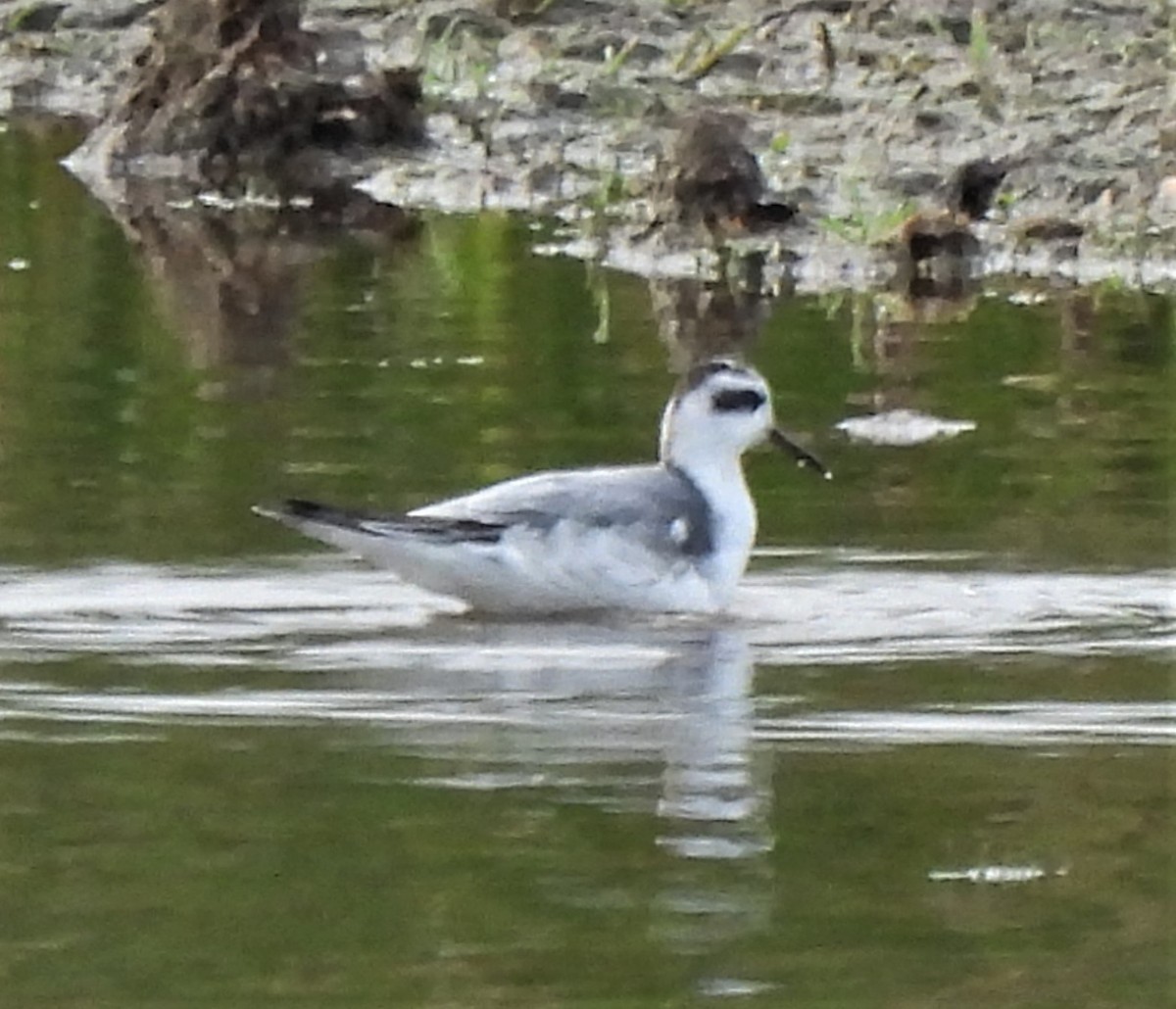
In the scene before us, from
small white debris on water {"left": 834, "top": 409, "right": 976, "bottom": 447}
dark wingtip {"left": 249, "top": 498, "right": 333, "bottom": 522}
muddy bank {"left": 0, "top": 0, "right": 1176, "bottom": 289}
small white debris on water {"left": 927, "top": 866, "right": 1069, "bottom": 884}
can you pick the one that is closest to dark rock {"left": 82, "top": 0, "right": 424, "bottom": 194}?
muddy bank {"left": 0, "top": 0, "right": 1176, "bottom": 289}

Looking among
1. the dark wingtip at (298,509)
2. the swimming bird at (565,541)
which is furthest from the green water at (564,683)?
the dark wingtip at (298,509)

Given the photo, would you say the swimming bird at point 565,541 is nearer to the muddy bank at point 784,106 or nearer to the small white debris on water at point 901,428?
the small white debris on water at point 901,428

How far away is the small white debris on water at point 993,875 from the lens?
22.9 ft

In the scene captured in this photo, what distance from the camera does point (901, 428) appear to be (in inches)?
462

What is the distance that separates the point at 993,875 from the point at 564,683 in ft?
6.71

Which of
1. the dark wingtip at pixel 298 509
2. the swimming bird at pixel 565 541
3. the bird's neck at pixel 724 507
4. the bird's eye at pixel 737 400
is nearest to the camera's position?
the dark wingtip at pixel 298 509

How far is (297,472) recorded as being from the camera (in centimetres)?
1089

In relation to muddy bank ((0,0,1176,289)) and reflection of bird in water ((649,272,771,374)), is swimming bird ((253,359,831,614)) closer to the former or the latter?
reflection of bird in water ((649,272,771,374))

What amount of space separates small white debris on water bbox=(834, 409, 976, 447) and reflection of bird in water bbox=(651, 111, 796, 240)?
3805 millimetres

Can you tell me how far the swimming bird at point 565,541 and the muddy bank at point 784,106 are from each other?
4759mm

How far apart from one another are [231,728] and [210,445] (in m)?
3.05

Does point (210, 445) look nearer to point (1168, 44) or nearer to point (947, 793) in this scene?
point (947, 793)

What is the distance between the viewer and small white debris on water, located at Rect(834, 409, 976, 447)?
11.6m

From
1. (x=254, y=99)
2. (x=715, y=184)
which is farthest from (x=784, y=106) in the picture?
(x=715, y=184)
